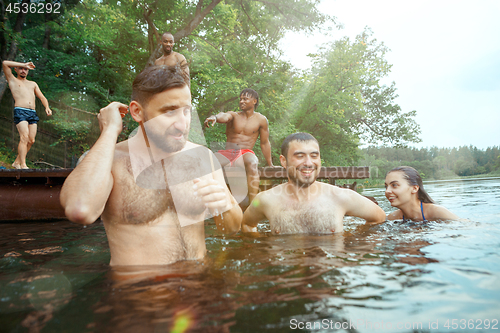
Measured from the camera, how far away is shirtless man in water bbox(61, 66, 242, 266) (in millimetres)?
1877

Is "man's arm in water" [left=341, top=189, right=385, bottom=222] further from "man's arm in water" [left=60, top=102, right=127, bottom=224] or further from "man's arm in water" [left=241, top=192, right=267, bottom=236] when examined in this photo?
"man's arm in water" [left=60, top=102, right=127, bottom=224]

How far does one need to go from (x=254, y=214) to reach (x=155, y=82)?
87.5 inches

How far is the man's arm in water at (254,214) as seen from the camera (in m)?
3.57

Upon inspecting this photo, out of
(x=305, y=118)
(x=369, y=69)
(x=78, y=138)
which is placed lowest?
(x=78, y=138)

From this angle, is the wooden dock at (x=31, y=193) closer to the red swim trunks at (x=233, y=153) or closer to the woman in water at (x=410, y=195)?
the red swim trunks at (x=233, y=153)

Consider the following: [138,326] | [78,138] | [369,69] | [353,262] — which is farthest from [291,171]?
[369,69]

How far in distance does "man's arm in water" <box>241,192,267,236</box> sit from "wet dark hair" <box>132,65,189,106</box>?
1.95 metres

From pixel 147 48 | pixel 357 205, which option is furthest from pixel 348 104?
pixel 357 205

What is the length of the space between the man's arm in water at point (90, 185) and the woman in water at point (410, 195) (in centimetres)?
390

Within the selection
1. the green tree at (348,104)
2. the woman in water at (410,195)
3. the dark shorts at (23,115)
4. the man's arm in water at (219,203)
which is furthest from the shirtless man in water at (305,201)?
the green tree at (348,104)

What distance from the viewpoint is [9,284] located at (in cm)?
198

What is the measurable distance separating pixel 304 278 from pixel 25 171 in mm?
5950

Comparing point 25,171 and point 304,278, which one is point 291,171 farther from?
point 25,171

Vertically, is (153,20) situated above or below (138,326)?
above
